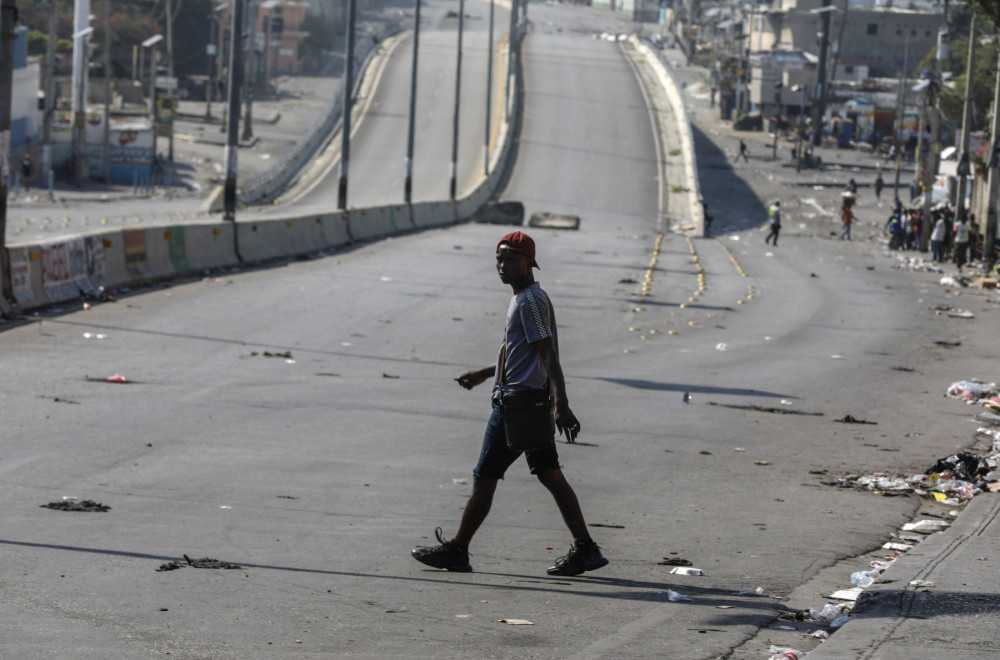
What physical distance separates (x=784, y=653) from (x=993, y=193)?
119 feet

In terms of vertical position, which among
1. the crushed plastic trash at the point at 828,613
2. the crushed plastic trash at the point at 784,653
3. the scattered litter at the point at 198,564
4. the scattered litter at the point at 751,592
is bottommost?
the scattered litter at the point at 751,592

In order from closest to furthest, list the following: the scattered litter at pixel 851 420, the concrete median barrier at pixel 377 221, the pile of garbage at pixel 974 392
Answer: the scattered litter at pixel 851 420 < the pile of garbage at pixel 974 392 < the concrete median barrier at pixel 377 221

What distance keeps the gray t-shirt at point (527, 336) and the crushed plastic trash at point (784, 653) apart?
1.92m

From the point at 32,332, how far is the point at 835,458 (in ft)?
34.0

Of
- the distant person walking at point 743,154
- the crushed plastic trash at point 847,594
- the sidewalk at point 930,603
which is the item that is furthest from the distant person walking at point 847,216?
the crushed plastic trash at point 847,594

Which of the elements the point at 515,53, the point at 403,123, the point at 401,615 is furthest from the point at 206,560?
the point at 515,53

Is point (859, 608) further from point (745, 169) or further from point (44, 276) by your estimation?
point (745, 169)

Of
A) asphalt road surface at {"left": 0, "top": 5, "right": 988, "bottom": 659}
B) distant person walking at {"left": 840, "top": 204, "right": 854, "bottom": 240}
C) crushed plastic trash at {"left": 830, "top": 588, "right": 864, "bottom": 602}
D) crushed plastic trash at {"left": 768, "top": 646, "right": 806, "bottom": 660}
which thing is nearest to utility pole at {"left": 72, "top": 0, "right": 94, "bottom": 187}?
distant person walking at {"left": 840, "top": 204, "right": 854, "bottom": 240}

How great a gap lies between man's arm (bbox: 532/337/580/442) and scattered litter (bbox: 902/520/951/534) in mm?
3256

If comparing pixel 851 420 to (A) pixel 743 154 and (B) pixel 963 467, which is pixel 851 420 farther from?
(A) pixel 743 154

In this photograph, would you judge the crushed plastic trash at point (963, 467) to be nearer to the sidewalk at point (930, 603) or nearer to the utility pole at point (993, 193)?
the sidewalk at point (930, 603)

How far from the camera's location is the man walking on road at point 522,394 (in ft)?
23.6

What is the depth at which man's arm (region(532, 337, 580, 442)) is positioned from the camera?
7.06 meters

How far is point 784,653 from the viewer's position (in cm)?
594
